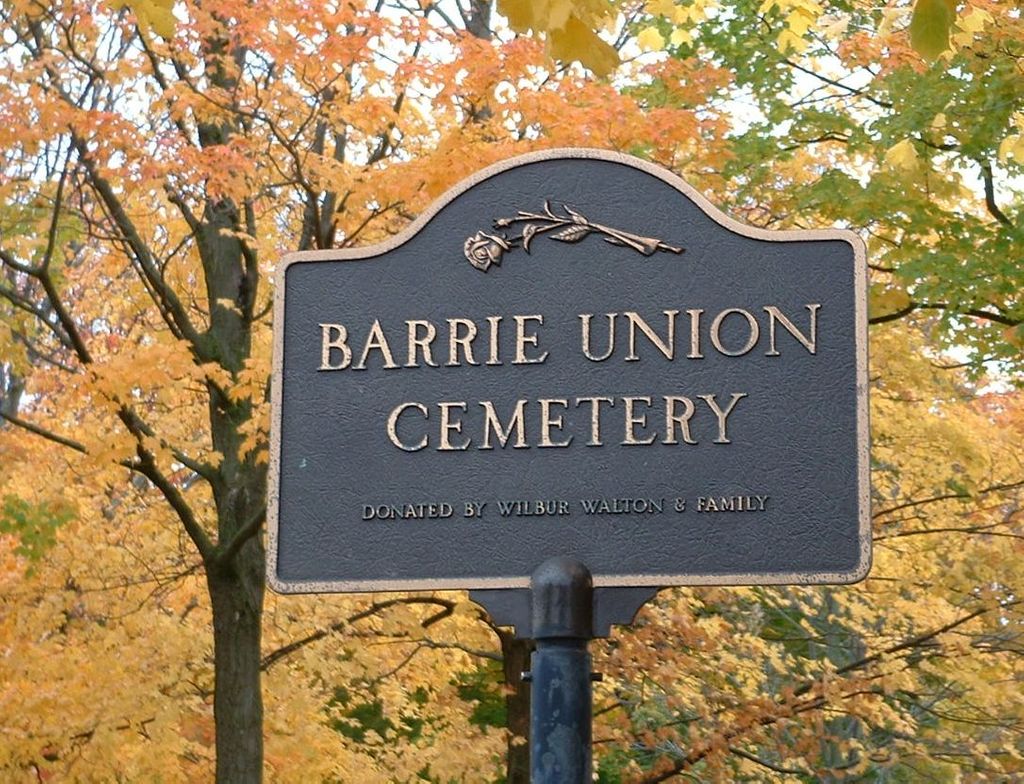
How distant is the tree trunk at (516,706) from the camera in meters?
12.4

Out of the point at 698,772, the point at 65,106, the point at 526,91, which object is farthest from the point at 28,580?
the point at 698,772

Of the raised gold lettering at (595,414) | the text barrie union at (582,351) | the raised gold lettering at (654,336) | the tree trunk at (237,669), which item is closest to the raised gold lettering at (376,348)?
the text barrie union at (582,351)

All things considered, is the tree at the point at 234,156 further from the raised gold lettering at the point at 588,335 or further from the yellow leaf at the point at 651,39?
the raised gold lettering at the point at 588,335

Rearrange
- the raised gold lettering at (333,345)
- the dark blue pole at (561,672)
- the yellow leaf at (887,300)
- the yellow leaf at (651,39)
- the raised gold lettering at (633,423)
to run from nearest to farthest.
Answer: the dark blue pole at (561,672) → the raised gold lettering at (633,423) → the raised gold lettering at (333,345) → the yellow leaf at (651,39) → the yellow leaf at (887,300)

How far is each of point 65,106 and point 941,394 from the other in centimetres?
815

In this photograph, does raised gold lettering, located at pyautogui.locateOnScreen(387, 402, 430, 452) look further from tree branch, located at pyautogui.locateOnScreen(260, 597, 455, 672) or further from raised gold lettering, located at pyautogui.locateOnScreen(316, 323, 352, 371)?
tree branch, located at pyautogui.locateOnScreen(260, 597, 455, 672)

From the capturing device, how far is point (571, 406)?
446cm

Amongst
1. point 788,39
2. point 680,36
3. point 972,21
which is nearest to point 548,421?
point 972,21

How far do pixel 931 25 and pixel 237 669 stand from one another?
7.30 meters

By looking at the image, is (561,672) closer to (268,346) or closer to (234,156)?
(234,156)

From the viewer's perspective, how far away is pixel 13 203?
11.6 metres

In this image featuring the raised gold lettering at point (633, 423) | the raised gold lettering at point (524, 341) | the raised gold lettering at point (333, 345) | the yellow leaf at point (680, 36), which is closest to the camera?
the raised gold lettering at point (633, 423)

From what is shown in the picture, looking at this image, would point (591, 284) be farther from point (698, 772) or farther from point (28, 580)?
point (698, 772)

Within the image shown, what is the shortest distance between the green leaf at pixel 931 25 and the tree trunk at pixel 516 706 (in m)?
8.08
